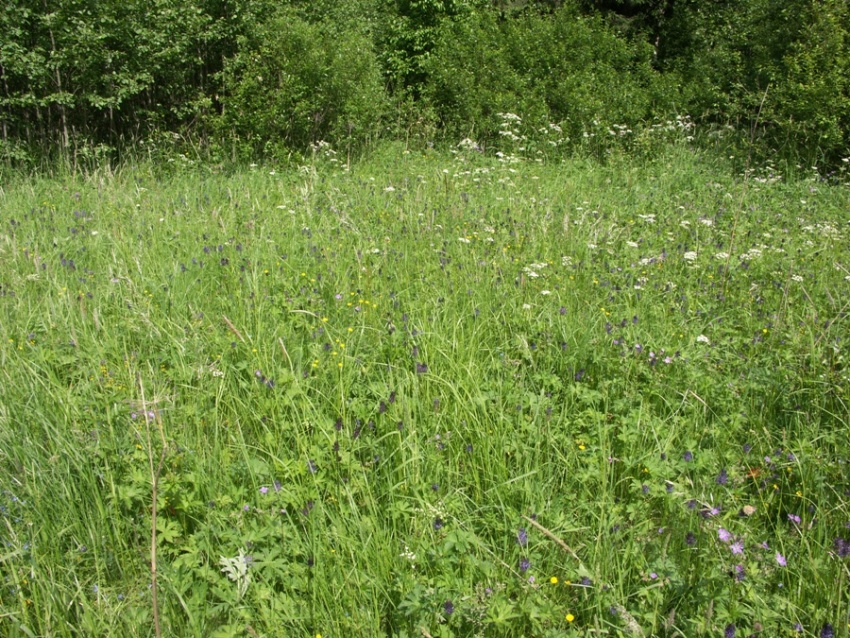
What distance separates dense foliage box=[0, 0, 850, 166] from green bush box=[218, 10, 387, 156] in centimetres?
2

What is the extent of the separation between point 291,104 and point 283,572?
8.03 m

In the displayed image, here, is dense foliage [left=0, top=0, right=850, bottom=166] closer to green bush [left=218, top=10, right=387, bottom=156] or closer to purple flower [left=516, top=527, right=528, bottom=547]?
green bush [left=218, top=10, right=387, bottom=156]

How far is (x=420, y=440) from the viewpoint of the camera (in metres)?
2.21

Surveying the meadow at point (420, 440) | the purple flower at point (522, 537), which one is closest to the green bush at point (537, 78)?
the meadow at point (420, 440)

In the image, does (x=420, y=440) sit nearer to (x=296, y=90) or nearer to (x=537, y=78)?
(x=296, y=90)

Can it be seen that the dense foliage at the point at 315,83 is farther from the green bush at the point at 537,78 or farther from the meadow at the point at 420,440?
the meadow at the point at 420,440

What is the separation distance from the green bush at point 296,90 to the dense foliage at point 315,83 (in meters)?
0.02

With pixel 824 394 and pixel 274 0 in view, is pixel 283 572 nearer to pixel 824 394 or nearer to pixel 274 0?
pixel 824 394

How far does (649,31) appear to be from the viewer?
1748cm

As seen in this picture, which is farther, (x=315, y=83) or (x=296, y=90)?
(x=315, y=83)

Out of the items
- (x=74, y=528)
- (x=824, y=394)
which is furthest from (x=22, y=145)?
(x=824, y=394)

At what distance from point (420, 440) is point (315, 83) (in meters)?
7.65

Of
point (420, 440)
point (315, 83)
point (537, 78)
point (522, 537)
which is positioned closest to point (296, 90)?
point (315, 83)

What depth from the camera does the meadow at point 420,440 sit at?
5.34 feet
